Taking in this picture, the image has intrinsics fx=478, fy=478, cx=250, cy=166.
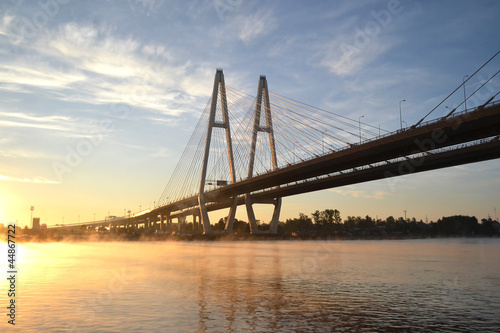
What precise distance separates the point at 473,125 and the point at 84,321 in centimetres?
3048

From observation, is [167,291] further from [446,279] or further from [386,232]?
[386,232]

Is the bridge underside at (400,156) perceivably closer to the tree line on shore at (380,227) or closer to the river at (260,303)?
the river at (260,303)

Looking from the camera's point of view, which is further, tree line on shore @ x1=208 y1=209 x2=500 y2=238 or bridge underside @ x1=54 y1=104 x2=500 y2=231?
tree line on shore @ x1=208 y1=209 x2=500 y2=238

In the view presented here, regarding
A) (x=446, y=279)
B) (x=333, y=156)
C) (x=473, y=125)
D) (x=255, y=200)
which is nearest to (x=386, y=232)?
(x=255, y=200)

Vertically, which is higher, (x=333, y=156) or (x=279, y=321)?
(x=333, y=156)

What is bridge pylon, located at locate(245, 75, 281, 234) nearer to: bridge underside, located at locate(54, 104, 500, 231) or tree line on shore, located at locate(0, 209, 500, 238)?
bridge underside, located at locate(54, 104, 500, 231)

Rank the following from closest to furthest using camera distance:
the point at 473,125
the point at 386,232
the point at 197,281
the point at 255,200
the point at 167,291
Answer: the point at 167,291, the point at 197,281, the point at 473,125, the point at 255,200, the point at 386,232

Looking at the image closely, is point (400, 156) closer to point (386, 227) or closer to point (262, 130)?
point (262, 130)

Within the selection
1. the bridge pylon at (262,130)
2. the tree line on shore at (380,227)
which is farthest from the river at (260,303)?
the tree line on shore at (380,227)

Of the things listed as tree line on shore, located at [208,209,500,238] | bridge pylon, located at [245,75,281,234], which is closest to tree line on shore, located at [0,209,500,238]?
tree line on shore, located at [208,209,500,238]

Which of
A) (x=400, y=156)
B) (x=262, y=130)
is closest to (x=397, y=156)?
(x=400, y=156)

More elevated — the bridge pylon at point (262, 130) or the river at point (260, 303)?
the bridge pylon at point (262, 130)

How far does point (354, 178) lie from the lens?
58.3 meters

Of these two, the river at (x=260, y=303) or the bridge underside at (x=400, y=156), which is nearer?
the river at (x=260, y=303)
